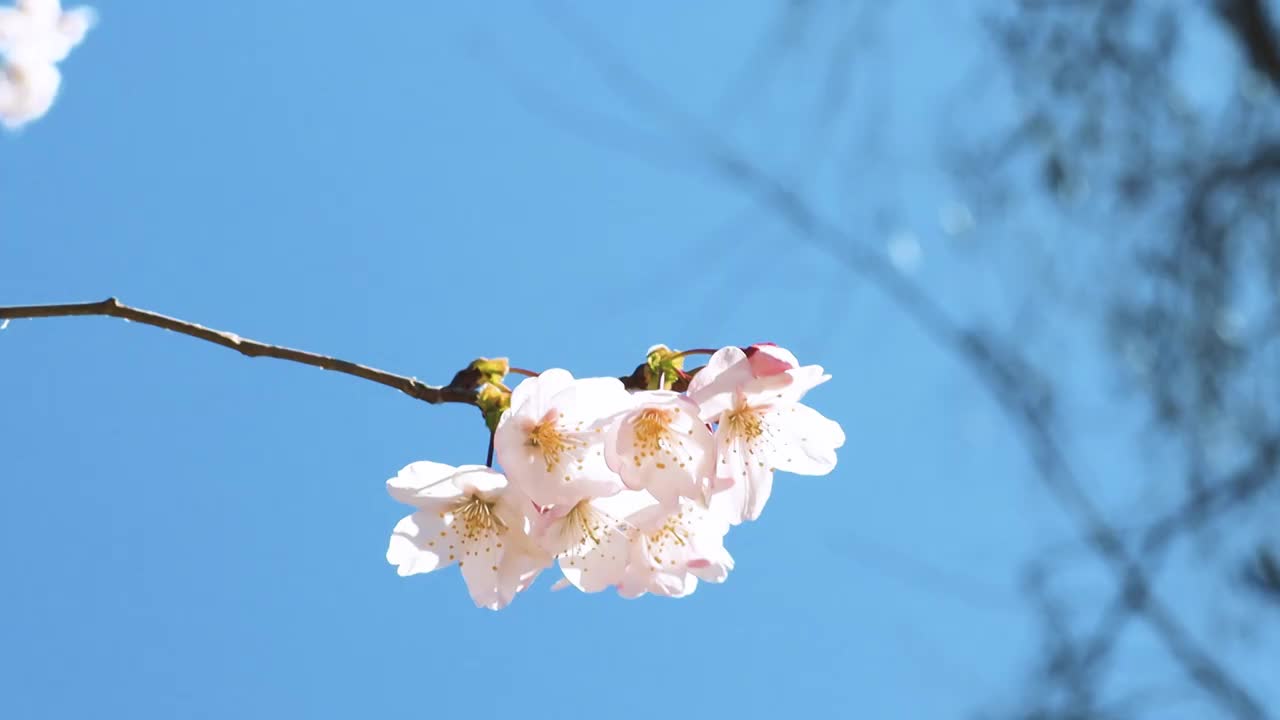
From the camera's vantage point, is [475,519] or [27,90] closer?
[475,519]

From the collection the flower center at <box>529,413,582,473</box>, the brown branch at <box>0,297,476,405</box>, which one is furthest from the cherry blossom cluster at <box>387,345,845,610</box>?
the brown branch at <box>0,297,476,405</box>

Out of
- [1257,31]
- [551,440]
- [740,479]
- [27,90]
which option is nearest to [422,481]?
[551,440]

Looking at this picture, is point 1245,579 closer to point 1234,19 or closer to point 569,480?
point 1234,19

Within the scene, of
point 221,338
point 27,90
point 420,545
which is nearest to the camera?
point 221,338

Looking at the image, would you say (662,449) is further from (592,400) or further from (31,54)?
(31,54)

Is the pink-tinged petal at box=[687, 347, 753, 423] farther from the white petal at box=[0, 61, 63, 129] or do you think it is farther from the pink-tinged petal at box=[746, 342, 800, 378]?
the white petal at box=[0, 61, 63, 129]

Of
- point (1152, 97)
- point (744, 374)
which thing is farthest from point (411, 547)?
point (1152, 97)
